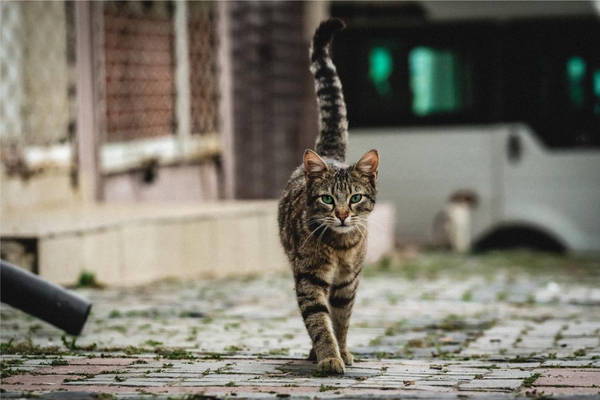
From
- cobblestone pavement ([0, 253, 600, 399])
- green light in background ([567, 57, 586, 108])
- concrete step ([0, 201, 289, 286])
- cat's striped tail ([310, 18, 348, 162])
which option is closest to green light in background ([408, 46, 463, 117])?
green light in background ([567, 57, 586, 108])

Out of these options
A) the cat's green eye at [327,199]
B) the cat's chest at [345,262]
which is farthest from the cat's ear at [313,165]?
the cat's chest at [345,262]

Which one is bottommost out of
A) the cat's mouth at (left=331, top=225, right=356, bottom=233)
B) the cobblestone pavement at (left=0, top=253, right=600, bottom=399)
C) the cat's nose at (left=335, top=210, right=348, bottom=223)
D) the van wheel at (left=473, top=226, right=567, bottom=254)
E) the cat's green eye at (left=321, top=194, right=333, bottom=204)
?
the van wheel at (left=473, top=226, right=567, bottom=254)

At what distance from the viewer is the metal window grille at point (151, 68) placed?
12305mm

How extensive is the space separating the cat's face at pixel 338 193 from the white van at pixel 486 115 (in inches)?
336

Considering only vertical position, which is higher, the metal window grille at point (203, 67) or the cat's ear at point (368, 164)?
the metal window grille at point (203, 67)

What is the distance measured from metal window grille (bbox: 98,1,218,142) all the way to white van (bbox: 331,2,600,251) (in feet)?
6.13

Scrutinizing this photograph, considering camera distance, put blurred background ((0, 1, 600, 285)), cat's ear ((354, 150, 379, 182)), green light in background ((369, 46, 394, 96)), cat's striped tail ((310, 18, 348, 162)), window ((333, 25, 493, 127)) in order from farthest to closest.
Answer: green light in background ((369, 46, 394, 96))
window ((333, 25, 493, 127))
blurred background ((0, 1, 600, 285))
cat's striped tail ((310, 18, 348, 162))
cat's ear ((354, 150, 379, 182))

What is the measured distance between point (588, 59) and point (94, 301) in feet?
27.8

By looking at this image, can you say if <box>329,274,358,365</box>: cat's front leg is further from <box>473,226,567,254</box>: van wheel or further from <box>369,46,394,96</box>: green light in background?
<box>369,46,394,96</box>: green light in background

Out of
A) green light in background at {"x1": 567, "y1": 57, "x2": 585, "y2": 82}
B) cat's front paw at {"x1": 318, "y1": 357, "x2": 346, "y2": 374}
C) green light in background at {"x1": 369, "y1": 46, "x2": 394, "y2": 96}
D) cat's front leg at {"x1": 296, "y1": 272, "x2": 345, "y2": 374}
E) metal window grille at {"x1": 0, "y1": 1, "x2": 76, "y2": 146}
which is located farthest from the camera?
green light in background at {"x1": 369, "y1": 46, "x2": 394, "y2": 96}

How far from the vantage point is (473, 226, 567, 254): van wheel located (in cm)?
1418

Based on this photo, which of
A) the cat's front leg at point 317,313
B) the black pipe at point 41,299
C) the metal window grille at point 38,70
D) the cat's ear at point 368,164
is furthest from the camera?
the metal window grille at point 38,70

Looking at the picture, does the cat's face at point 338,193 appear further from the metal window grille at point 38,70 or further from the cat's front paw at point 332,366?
the metal window grille at point 38,70

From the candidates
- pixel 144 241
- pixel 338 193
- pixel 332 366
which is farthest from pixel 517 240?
pixel 332 366
